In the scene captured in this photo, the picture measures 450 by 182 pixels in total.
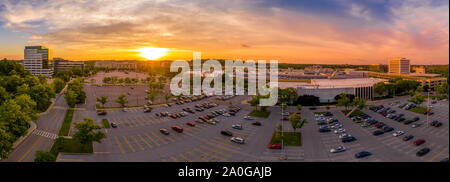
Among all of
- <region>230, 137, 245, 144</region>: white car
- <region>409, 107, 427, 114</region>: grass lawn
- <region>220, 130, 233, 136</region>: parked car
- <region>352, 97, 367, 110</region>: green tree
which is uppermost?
<region>352, 97, 367, 110</region>: green tree

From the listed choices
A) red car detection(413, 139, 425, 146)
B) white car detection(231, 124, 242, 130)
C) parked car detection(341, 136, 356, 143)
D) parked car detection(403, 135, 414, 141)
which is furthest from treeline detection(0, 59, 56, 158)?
parked car detection(403, 135, 414, 141)

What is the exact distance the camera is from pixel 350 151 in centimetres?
927

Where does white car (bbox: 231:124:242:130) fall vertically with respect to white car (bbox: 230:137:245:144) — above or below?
above

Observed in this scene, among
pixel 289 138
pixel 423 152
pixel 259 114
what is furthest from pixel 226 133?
pixel 423 152

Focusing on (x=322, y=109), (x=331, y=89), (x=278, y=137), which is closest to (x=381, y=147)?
(x=278, y=137)

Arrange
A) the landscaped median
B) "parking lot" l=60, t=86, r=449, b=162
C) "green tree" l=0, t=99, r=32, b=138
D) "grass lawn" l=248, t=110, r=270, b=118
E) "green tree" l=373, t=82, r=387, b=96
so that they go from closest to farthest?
"parking lot" l=60, t=86, r=449, b=162
"green tree" l=0, t=99, r=32, b=138
the landscaped median
"grass lawn" l=248, t=110, r=270, b=118
"green tree" l=373, t=82, r=387, b=96

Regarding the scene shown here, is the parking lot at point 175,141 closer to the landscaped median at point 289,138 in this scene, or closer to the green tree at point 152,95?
the landscaped median at point 289,138

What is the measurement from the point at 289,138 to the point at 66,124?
1226 cm

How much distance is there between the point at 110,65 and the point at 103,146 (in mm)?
84983

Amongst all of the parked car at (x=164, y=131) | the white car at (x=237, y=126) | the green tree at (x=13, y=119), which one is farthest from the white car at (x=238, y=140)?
the green tree at (x=13, y=119)

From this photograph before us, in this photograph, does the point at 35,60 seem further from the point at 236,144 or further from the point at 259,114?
the point at 236,144

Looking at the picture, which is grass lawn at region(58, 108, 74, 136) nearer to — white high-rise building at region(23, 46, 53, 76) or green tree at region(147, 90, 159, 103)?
A: green tree at region(147, 90, 159, 103)

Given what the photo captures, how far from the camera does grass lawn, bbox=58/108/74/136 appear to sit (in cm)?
1170

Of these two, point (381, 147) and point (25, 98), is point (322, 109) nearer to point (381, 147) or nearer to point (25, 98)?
point (381, 147)
